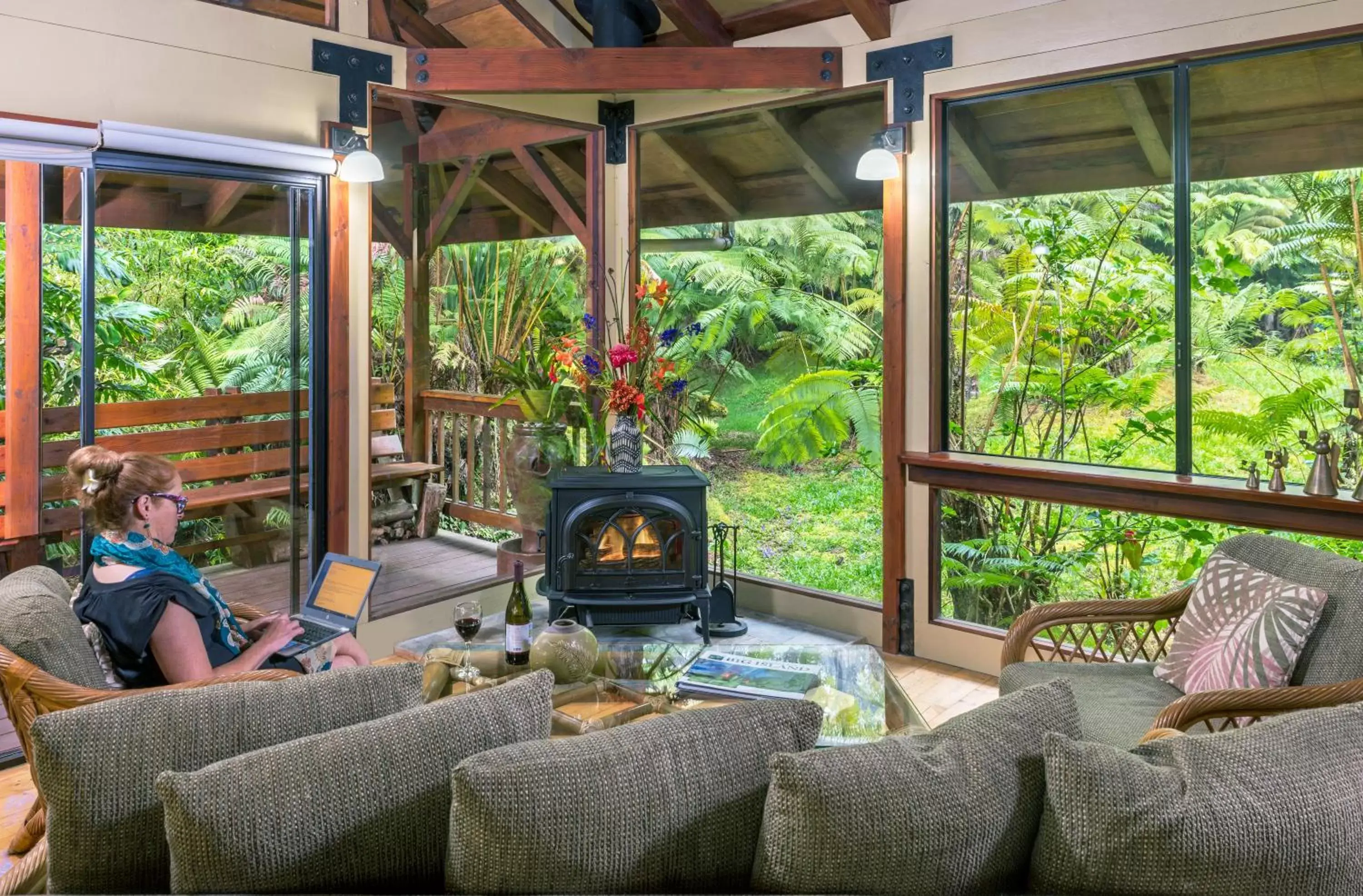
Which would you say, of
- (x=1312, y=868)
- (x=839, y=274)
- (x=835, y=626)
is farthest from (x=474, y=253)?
(x=1312, y=868)

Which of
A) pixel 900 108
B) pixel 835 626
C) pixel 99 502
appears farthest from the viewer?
pixel 835 626

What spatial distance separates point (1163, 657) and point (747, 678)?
1418 millimetres

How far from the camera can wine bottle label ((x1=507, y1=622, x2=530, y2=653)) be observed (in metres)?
2.77

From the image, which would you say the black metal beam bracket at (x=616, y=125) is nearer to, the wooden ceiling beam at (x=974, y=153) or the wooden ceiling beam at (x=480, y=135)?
the wooden ceiling beam at (x=480, y=135)

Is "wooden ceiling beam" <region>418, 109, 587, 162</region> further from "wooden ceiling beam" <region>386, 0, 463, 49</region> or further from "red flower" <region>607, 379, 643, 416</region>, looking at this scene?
"red flower" <region>607, 379, 643, 416</region>

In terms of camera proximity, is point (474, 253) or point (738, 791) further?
point (474, 253)

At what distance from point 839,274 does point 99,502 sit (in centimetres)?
321

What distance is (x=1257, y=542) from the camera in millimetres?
2672

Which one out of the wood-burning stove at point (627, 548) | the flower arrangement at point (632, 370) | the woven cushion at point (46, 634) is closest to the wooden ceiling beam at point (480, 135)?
the flower arrangement at point (632, 370)

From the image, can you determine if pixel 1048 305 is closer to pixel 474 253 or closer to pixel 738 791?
pixel 474 253

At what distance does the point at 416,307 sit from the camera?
443 centimetres

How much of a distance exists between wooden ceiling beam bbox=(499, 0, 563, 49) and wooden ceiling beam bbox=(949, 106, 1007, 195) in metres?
1.80

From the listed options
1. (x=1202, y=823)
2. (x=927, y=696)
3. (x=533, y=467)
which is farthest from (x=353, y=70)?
(x=1202, y=823)

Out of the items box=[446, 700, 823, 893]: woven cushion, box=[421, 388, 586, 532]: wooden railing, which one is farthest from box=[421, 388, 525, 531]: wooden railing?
box=[446, 700, 823, 893]: woven cushion
